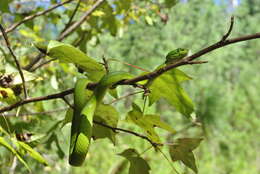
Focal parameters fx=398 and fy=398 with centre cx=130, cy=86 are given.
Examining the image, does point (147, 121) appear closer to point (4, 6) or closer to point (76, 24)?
point (4, 6)

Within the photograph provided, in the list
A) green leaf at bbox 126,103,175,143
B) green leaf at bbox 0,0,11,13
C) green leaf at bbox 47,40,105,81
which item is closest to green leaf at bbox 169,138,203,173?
green leaf at bbox 126,103,175,143

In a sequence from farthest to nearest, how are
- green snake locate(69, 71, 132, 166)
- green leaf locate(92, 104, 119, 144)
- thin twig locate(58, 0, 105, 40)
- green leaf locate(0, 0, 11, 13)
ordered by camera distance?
thin twig locate(58, 0, 105, 40) → green leaf locate(0, 0, 11, 13) → green leaf locate(92, 104, 119, 144) → green snake locate(69, 71, 132, 166)

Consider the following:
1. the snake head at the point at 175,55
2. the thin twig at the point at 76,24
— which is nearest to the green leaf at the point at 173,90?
the snake head at the point at 175,55

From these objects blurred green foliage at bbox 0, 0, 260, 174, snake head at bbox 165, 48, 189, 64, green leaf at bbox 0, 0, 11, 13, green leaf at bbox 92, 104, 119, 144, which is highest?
snake head at bbox 165, 48, 189, 64

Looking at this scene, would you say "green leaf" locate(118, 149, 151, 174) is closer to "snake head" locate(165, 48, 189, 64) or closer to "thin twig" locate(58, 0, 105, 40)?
"snake head" locate(165, 48, 189, 64)

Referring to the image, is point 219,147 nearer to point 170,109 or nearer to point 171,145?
point 170,109

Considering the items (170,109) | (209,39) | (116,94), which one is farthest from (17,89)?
(209,39)

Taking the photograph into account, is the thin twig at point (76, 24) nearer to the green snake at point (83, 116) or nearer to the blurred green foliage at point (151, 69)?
the blurred green foliage at point (151, 69)

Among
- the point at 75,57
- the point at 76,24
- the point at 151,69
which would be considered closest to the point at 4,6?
the point at 76,24
